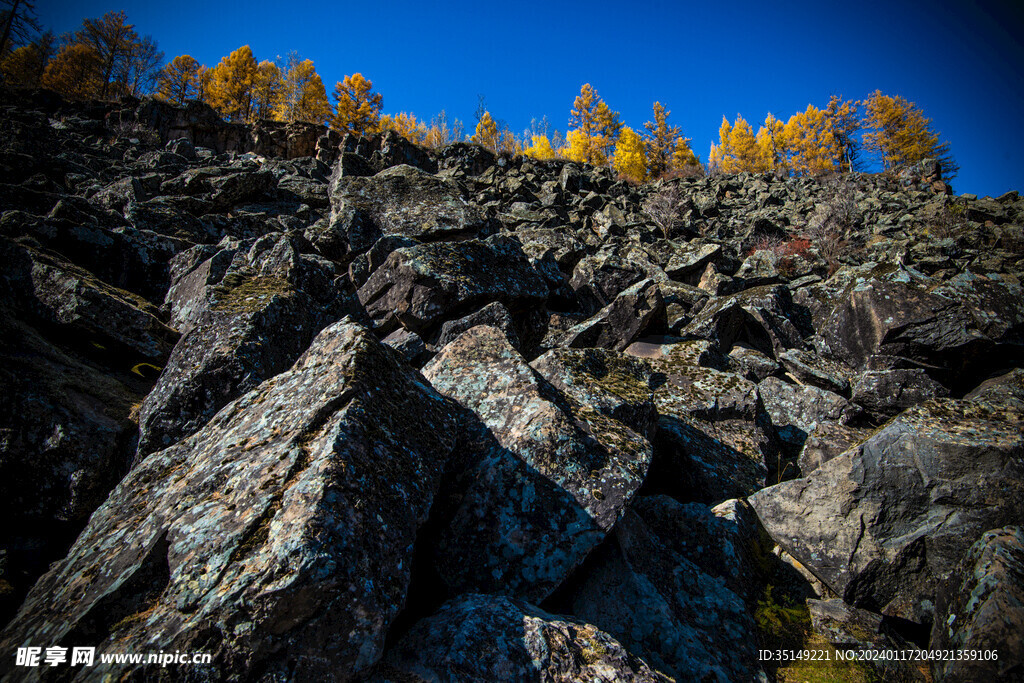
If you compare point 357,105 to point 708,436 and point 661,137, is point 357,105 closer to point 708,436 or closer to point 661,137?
point 661,137

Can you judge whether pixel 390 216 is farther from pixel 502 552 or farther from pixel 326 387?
pixel 502 552

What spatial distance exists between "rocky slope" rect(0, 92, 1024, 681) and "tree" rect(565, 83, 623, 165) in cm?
6497

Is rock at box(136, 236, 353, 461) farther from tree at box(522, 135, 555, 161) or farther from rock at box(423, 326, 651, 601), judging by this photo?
tree at box(522, 135, 555, 161)

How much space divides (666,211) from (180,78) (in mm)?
82546

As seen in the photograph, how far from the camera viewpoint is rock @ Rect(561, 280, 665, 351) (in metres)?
8.45

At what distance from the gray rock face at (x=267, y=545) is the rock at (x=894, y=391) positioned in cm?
763

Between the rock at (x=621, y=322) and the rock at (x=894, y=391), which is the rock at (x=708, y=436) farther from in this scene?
the rock at (x=894, y=391)

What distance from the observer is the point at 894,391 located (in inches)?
276

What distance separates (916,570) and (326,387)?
5556 millimetres

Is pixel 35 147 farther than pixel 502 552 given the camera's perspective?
Yes

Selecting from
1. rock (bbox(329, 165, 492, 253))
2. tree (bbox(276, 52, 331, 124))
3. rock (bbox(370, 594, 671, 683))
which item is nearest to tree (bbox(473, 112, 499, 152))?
tree (bbox(276, 52, 331, 124))

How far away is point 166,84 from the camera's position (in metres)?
66.4

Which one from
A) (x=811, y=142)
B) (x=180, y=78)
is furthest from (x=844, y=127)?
(x=180, y=78)

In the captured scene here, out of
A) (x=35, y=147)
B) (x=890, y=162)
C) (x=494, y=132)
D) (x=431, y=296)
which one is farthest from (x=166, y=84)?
(x=890, y=162)
